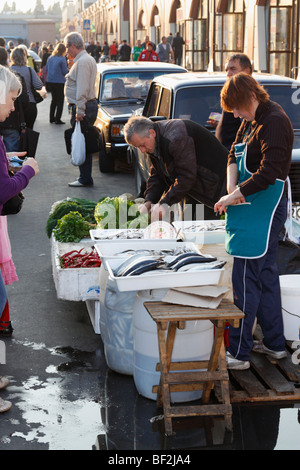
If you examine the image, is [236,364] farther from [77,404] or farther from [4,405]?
[4,405]

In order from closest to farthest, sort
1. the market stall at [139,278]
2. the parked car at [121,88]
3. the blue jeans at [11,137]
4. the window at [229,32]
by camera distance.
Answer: the market stall at [139,278], the blue jeans at [11,137], the parked car at [121,88], the window at [229,32]

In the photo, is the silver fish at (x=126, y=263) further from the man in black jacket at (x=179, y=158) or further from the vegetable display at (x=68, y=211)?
the vegetable display at (x=68, y=211)

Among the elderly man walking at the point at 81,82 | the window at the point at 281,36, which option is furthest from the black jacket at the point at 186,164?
the window at the point at 281,36

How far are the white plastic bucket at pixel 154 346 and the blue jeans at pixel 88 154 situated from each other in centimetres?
674

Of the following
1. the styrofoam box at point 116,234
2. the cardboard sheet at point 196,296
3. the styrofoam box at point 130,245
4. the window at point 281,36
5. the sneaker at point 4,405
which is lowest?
the sneaker at point 4,405

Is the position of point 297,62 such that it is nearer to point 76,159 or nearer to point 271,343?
point 76,159

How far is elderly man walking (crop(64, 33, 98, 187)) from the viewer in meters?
10.5

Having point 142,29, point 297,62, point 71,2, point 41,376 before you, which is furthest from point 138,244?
point 71,2

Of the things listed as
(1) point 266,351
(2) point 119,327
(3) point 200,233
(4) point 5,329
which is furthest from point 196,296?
(4) point 5,329

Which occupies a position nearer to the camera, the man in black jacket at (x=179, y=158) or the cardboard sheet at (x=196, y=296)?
the cardboard sheet at (x=196, y=296)

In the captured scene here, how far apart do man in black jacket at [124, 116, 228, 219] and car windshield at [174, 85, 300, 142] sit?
2.48m

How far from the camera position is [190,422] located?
14.0 feet

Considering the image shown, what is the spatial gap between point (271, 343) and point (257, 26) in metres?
20.4

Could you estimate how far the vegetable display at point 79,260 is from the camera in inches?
225
